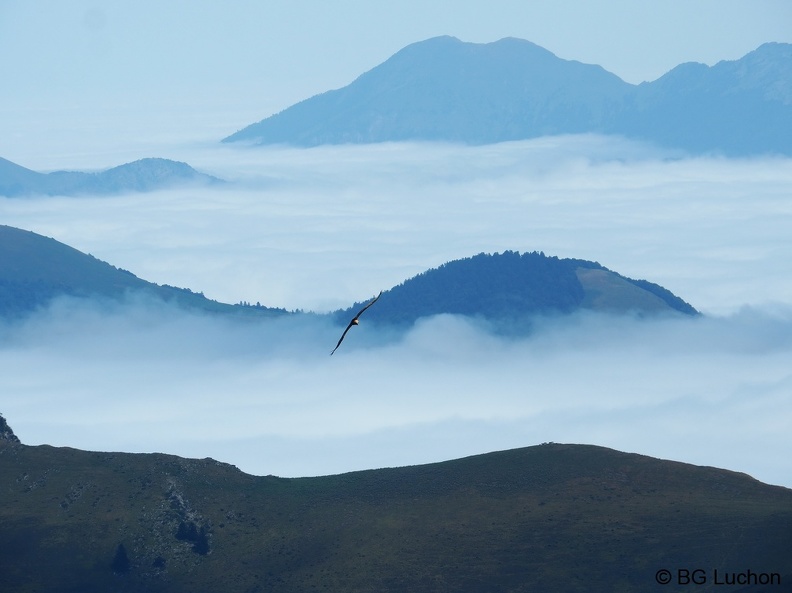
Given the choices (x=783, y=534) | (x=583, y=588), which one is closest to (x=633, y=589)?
(x=583, y=588)

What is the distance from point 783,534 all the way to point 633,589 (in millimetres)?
22530

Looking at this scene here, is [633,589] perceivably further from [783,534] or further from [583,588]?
[783,534]

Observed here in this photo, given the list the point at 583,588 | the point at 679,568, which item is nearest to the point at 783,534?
the point at 679,568

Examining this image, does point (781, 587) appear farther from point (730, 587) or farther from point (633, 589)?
point (633, 589)

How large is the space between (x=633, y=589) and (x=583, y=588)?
7250 millimetres

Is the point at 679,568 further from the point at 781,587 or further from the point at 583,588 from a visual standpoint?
the point at 781,587

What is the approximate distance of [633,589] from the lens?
644ft

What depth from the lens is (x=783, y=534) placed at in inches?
7815

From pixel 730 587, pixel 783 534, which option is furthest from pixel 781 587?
pixel 783 534

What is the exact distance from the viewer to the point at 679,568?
198875 millimetres

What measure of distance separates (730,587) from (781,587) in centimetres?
1125

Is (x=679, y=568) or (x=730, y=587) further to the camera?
(x=679, y=568)

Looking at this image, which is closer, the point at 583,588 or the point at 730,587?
the point at 730,587

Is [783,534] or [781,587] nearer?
[781,587]
